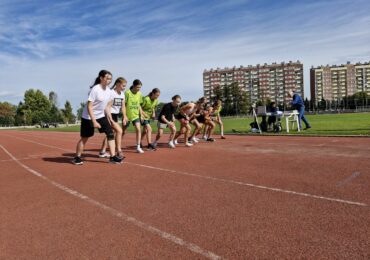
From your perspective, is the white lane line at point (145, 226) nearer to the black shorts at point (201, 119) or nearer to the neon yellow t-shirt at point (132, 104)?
the neon yellow t-shirt at point (132, 104)

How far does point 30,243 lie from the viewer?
319 cm

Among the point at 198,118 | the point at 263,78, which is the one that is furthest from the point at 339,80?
the point at 198,118

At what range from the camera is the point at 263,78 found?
16025 centimetres

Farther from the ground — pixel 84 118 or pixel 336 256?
pixel 84 118

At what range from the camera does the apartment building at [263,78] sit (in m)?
155

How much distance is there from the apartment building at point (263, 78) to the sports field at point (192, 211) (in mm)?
148711

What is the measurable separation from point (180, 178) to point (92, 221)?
7.41ft

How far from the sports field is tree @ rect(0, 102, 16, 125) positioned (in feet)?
396

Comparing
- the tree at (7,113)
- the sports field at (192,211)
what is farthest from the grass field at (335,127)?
the tree at (7,113)

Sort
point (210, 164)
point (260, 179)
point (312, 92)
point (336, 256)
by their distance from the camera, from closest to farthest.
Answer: point (336, 256) → point (260, 179) → point (210, 164) → point (312, 92)

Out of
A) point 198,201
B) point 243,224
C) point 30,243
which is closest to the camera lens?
point 30,243

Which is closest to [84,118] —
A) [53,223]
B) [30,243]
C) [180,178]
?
[180,178]

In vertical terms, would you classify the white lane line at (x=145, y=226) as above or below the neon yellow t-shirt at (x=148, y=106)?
below

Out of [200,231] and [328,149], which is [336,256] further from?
[328,149]
